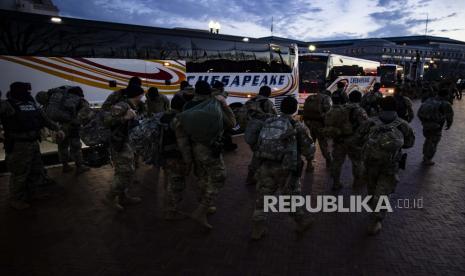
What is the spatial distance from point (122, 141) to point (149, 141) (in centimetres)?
67

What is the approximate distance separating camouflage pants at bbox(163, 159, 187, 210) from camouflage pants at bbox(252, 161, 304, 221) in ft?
3.82

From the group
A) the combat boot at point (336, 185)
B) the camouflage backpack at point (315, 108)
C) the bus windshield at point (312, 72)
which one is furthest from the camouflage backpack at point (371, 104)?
the bus windshield at point (312, 72)

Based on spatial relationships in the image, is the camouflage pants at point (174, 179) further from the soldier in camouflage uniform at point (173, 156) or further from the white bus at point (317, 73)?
the white bus at point (317, 73)

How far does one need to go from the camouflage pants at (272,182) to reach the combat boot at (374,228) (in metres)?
1.23

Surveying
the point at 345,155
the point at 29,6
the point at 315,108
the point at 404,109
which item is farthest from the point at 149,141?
the point at 29,6

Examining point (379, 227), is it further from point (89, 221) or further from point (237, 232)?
point (89, 221)

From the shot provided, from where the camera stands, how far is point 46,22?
8734 millimetres

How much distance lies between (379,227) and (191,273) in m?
2.72

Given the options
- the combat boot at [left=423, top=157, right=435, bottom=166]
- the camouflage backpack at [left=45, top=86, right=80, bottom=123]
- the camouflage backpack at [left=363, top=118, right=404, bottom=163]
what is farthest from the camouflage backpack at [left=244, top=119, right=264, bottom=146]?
the combat boot at [left=423, top=157, right=435, bottom=166]

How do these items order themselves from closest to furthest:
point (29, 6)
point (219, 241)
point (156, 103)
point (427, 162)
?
point (219, 241) < point (156, 103) < point (427, 162) < point (29, 6)

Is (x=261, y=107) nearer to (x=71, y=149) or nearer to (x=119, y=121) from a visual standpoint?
(x=119, y=121)

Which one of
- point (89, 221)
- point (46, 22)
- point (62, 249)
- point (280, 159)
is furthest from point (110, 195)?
point (46, 22)

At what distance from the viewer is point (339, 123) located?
20.5 feet

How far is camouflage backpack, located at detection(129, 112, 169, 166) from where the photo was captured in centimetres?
496
